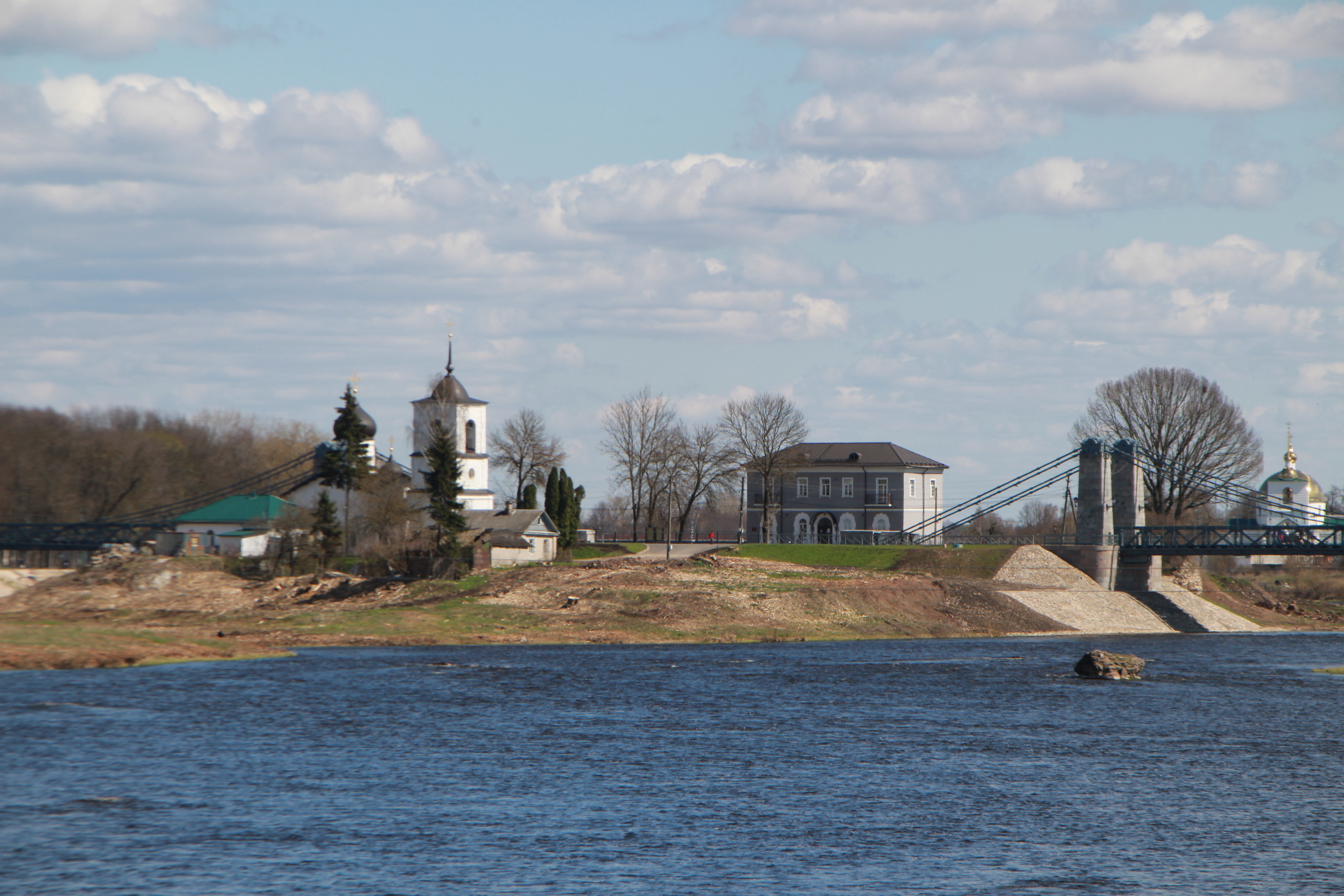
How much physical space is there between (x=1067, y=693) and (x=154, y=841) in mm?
36821

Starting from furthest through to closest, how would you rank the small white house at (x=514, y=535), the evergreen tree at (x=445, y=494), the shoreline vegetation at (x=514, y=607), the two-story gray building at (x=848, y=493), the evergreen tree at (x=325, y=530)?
the two-story gray building at (x=848, y=493)
the small white house at (x=514, y=535)
the evergreen tree at (x=325, y=530)
the evergreen tree at (x=445, y=494)
the shoreline vegetation at (x=514, y=607)

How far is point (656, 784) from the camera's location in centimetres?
3155

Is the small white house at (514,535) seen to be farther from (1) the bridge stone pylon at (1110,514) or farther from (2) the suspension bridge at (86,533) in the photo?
(1) the bridge stone pylon at (1110,514)

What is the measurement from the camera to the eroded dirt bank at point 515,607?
69625mm

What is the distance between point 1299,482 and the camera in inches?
5571

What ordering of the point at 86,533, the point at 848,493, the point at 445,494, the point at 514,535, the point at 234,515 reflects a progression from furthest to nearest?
1. the point at 848,493
2. the point at 86,533
3. the point at 234,515
4. the point at 514,535
5. the point at 445,494

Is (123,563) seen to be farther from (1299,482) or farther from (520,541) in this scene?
(1299,482)

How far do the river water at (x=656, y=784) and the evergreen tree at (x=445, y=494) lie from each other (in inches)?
1193

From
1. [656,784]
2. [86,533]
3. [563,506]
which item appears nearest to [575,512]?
[563,506]

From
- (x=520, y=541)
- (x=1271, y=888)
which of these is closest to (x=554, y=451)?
(x=520, y=541)

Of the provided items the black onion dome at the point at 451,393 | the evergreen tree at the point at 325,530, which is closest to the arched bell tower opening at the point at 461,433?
the black onion dome at the point at 451,393

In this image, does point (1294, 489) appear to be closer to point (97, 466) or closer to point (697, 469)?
point (697, 469)

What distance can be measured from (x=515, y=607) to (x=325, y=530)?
2023cm

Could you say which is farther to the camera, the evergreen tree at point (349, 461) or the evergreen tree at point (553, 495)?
the evergreen tree at point (553, 495)
